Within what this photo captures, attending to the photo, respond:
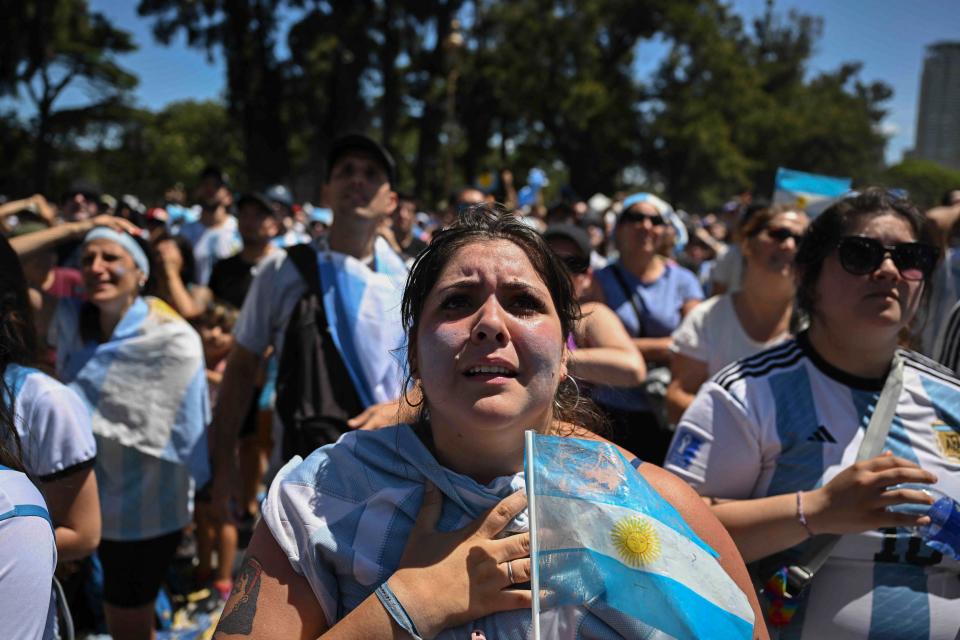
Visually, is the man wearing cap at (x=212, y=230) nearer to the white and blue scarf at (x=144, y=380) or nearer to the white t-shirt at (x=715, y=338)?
the white and blue scarf at (x=144, y=380)

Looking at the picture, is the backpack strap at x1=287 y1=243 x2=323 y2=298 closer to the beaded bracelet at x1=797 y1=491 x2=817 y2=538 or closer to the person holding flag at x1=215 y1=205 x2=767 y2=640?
the person holding flag at x1=215 y1=205 x2=767 y2=640

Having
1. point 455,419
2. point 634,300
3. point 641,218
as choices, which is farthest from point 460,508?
point 641,218

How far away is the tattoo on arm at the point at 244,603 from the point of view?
58.5 inches

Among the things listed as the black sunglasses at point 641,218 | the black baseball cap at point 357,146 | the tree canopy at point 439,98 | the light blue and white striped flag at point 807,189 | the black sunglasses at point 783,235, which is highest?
the tree canopy at point 439,98

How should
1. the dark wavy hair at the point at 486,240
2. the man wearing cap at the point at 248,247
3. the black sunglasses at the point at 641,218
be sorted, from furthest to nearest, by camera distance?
1. the man wearing cap at the point at 248,247
2. the black sunglasses at the point at 641,218
3. the dark wavy hair at the point at 486,240

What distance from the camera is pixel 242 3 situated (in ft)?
78.6

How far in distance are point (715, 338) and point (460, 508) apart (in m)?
2.26

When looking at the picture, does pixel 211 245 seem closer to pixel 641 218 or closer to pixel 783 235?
pixel 641 218

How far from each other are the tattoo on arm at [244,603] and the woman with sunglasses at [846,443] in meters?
1.24

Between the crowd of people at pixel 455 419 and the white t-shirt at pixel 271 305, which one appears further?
the white t-shirt at pixel 271 305

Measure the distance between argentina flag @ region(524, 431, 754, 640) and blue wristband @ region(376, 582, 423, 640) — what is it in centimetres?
24

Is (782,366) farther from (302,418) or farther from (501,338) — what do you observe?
(302,418)

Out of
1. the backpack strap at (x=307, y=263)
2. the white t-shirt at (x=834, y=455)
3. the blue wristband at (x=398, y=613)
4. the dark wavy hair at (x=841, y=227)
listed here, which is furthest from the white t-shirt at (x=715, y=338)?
the blue wristband at (x=398, y=613)

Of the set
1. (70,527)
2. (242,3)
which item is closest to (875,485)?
(70,527)
